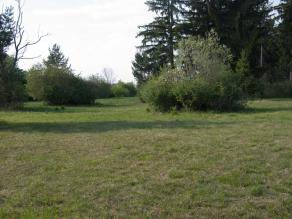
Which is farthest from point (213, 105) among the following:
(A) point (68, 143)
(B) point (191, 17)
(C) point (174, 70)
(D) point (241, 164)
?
(B) point (191, 17)

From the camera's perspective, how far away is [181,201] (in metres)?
5.19

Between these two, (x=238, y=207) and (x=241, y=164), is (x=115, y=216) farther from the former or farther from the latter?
(x=241, y=164)

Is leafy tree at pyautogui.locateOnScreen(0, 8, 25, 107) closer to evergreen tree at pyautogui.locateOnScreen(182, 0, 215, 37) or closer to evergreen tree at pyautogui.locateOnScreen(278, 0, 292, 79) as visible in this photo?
evergreen tree at pyautogui.locateOnScreen(182, 0, 215, 37)

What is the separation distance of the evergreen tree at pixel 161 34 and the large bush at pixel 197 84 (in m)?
17.1

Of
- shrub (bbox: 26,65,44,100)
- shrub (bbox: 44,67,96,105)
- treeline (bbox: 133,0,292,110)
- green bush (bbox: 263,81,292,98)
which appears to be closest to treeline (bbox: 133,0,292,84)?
treeline (bbox: 133,0,292,110)

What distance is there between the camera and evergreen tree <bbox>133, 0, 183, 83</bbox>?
3944 centimetres

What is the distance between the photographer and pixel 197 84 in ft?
61.8

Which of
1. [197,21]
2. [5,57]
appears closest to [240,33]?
[197,21]

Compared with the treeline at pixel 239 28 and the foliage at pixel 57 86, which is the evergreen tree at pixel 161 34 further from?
the foliage at pixel 57 86

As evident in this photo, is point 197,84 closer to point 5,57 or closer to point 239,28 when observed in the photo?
point 5,57

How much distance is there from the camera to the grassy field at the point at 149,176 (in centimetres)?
499

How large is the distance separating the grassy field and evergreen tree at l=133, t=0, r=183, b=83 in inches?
1189

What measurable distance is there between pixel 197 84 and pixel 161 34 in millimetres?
22847

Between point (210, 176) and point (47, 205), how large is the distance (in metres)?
2.36
